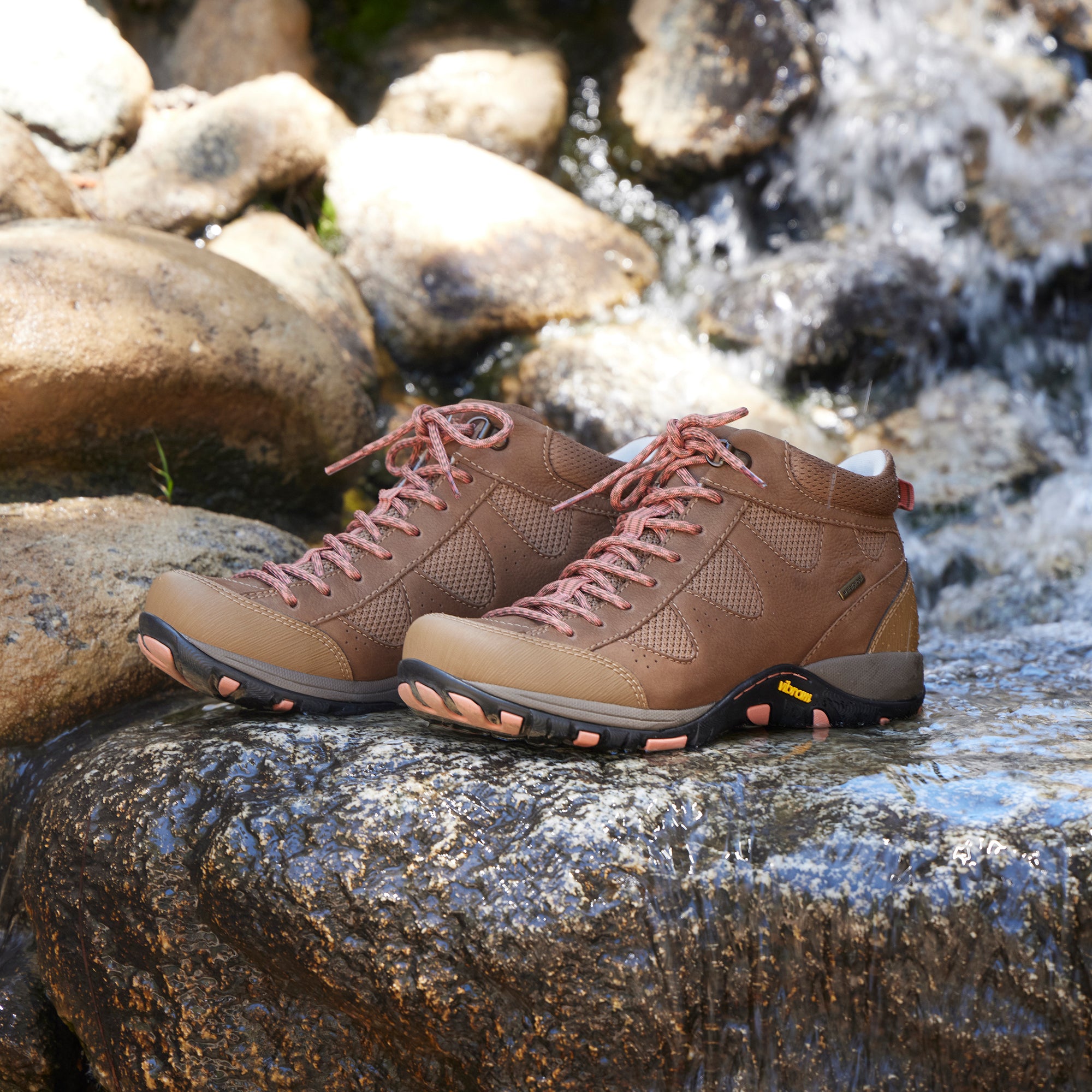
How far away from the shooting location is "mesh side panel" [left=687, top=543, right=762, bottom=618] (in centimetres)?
167

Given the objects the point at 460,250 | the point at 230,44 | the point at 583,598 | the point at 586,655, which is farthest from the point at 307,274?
the point at 586,655

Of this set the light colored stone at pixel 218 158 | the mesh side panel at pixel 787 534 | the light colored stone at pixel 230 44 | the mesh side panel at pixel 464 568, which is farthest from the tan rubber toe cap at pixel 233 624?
the light colored stone at pixel 230 44

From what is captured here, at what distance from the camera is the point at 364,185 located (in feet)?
16.5

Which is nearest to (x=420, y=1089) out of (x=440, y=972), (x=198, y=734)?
(x=440, y=972)

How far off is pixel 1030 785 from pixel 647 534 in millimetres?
715

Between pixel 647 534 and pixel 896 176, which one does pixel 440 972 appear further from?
pixel 896 176

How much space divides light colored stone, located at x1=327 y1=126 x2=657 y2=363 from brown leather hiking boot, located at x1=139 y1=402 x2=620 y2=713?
2982mm

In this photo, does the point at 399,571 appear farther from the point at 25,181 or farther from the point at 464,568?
the point at 25,181

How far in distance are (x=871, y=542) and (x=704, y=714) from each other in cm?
48

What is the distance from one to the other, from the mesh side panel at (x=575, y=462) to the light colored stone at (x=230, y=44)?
4714 mm

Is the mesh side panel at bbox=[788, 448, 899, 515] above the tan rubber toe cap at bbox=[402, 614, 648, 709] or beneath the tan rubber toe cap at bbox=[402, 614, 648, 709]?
above

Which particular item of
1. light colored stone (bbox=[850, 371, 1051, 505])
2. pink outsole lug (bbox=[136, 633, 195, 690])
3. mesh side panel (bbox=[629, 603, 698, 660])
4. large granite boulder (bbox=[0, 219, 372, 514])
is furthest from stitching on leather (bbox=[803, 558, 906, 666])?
light colored stone (bbox=[850, 371, 1051, 505])

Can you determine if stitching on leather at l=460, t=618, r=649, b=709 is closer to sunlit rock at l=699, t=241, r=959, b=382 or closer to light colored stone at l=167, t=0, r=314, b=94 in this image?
sunlit rock at l=699, t=241, r=959, b=382

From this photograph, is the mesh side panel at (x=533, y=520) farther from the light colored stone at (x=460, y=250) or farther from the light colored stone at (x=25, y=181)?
the light colored stone at (x=460, y=250)
